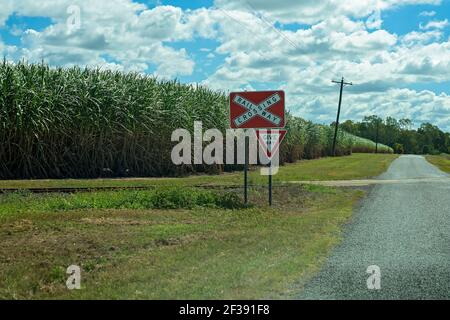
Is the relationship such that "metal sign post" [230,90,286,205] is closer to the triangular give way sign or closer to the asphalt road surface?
the triangular give way sign

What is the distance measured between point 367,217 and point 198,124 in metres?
19.2

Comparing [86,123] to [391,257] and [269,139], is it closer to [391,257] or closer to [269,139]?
[269,139]

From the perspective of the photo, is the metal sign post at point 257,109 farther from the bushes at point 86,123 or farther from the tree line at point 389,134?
the tree line at point 389,134

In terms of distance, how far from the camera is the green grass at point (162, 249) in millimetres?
7727

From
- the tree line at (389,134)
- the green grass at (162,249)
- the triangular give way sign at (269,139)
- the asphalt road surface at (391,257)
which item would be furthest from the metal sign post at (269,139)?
the tree line at (389,134)

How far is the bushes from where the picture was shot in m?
26.5

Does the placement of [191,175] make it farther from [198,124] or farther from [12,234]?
[12,234]

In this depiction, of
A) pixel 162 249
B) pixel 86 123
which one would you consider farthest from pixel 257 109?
pixel 86 123

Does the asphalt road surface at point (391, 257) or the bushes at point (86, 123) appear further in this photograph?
the bushes at point (86, 123)

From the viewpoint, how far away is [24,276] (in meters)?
8.40

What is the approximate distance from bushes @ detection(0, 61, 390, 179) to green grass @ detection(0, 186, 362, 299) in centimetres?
1031

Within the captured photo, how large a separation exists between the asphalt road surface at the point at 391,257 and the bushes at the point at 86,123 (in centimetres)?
1475

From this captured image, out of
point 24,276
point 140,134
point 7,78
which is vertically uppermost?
point 7,78
